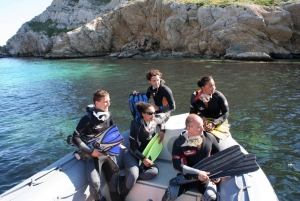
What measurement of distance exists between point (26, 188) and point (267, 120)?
9.30 m

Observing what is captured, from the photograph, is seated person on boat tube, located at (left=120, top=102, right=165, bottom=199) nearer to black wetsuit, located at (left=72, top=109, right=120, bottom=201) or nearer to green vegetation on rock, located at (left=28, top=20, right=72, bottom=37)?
black wetsuit, located at (left=72, top=109, right=120, bottom=201)

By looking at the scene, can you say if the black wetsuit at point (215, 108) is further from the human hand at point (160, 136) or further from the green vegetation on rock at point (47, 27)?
the green vegetation on rock at point (47, 27)

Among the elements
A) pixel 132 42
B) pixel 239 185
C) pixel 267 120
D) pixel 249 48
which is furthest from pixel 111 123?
pixel 132 42

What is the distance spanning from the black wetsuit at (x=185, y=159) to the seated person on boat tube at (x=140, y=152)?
0.77 m

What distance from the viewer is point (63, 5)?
8381cm

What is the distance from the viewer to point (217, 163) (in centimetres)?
380

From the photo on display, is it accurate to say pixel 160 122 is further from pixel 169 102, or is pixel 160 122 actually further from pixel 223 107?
pixel 223 107

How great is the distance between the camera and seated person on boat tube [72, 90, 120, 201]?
427cm

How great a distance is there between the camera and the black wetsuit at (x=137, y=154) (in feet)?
14.2

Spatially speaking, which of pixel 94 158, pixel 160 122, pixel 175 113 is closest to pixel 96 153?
pixel 94 158

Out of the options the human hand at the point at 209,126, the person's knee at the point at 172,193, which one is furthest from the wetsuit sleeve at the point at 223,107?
the person's knee at the point at 172,193

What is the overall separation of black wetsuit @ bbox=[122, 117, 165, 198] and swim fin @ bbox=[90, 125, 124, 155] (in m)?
0.30

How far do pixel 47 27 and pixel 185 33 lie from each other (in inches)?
1994

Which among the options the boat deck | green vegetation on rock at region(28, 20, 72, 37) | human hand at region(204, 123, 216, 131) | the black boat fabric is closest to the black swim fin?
the black boat fabric
